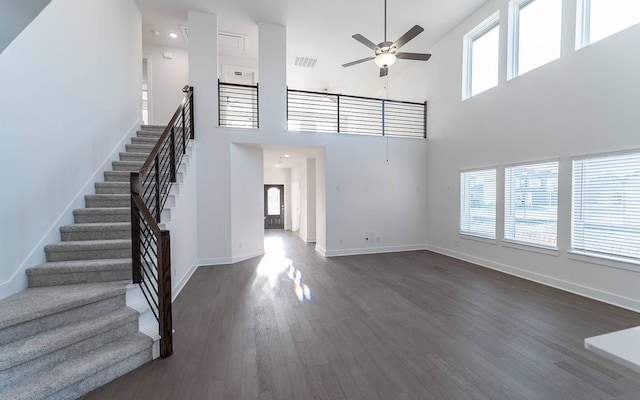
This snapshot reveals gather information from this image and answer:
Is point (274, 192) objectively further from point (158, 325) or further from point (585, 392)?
point (585, 392)

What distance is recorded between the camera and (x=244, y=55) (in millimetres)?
7348

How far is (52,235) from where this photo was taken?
9.54 feet

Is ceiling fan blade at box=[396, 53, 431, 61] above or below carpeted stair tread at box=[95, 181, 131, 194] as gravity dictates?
above

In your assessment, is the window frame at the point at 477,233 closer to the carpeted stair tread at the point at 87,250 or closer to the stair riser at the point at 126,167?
the carpeted stair tread at the point at 87,250

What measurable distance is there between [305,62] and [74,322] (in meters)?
7.65

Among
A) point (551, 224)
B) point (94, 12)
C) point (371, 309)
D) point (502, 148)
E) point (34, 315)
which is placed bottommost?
point (371, 309)

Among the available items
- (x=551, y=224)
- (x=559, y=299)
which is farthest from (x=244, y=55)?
(x=559, y=299)

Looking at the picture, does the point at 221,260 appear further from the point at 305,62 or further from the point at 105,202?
the point at 305,62

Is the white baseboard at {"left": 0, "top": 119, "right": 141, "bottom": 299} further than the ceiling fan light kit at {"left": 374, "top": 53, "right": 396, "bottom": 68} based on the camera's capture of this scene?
No

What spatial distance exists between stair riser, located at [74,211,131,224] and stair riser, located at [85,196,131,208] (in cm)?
28

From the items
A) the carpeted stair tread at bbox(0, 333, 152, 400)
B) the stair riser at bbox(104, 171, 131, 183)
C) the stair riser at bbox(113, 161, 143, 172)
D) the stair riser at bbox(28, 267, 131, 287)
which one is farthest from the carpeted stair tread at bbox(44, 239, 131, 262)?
the stair riser at bbox(113, 161, 143, 172)

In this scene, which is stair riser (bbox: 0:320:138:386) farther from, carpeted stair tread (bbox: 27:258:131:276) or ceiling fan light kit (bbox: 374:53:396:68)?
ceiling fan light kit (bbox: 374:53:396:68)

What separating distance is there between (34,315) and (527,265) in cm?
625

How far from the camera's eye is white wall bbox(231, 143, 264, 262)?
551cm
